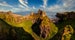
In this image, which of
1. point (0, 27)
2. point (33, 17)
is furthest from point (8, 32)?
point (33, 17)

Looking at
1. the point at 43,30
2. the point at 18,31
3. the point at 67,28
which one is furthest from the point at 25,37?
the point at 67,28

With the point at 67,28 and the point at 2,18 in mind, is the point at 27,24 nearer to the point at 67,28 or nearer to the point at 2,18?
the point at 2,18

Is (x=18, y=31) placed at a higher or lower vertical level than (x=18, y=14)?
lower

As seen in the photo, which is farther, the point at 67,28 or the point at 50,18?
the point at 50,18

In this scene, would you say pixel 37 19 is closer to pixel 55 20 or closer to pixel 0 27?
pixel 55 20

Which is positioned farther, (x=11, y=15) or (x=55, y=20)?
(x=55, y=20)

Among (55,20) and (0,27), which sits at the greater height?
(55,20)
